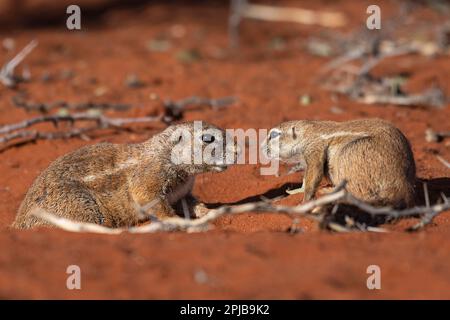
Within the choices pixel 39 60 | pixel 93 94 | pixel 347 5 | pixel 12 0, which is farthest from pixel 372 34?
pixel 12 0

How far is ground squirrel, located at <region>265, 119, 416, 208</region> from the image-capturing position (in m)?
5.94

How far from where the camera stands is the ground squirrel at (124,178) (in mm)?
6309

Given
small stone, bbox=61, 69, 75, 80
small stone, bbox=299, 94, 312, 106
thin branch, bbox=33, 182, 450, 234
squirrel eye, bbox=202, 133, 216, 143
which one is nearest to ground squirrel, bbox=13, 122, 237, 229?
squirrel eye, bbox=202, 133, 216, 143

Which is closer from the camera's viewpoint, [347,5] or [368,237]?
[368,237]

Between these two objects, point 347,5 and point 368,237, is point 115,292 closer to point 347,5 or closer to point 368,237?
point 368,237

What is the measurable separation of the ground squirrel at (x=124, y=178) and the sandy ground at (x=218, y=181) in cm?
66

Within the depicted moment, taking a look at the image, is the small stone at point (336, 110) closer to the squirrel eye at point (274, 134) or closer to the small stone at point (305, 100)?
the small stone at point (305, 100)

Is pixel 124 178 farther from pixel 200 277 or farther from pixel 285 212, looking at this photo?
pixel 200 277

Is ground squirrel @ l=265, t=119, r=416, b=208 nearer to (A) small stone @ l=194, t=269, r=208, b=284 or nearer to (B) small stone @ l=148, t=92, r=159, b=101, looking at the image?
(A) small stone @ l=194, t=269, r=208, b=284

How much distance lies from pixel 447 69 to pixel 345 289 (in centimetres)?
881

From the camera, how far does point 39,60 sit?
1382cm

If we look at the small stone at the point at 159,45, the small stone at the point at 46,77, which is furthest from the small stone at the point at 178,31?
the small stone at the point at 46,77

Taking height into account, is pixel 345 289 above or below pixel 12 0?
below

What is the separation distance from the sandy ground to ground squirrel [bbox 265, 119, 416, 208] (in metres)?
0.33
